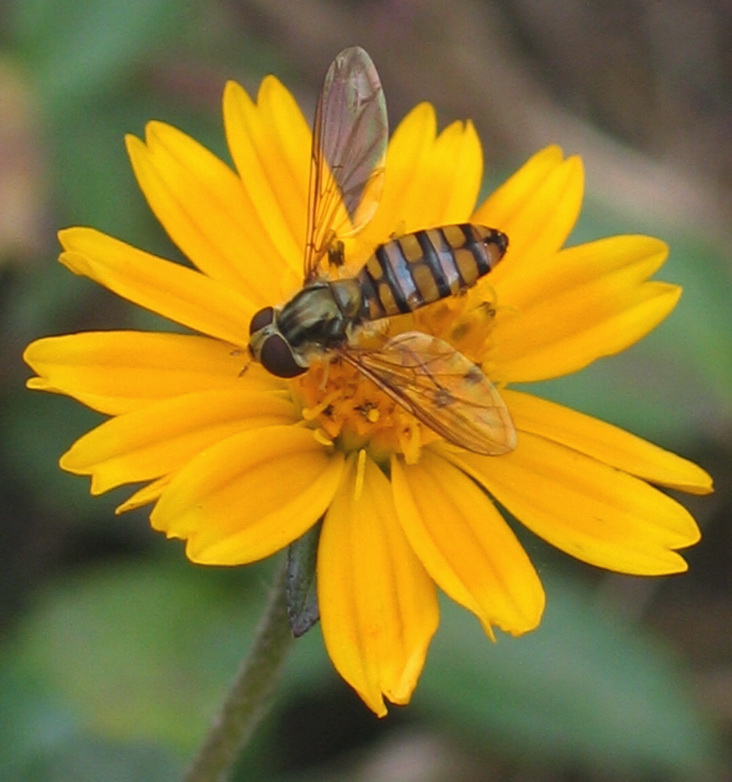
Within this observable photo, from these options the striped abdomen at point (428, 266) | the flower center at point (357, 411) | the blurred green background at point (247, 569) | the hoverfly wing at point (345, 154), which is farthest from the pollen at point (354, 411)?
the blurred green background at point (247, 569)

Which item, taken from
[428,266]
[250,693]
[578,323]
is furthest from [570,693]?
[428,266]

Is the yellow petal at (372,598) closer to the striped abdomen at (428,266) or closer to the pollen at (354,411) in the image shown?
the pollen at (354,411)

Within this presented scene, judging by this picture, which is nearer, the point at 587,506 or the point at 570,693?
the point at 587,506

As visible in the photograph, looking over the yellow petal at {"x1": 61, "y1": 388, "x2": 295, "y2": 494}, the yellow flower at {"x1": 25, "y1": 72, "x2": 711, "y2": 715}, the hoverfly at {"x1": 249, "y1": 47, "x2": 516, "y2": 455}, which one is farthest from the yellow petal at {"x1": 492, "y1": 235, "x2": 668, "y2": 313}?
the yellow petal at {"x1": 61, "y1": 388, "x2": 295, "y2": 494}

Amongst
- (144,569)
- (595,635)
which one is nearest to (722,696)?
(595,635)

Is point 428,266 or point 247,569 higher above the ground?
point 428,266

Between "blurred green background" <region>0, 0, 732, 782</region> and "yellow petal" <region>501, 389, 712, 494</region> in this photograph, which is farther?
"blurred green background" <region>0, 0, 732, 782</region>

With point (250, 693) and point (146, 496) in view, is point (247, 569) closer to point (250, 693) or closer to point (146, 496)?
point (250, 693)

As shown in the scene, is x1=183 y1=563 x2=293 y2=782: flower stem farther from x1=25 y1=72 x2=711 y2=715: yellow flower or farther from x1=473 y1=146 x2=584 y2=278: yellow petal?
x1=473 y1=146 x2=584 y2=278: yellow petal

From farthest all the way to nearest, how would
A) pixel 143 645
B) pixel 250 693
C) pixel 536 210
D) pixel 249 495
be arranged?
pixel 143 645
pixel 536 210
pixel 250 693
pixel 249 495
